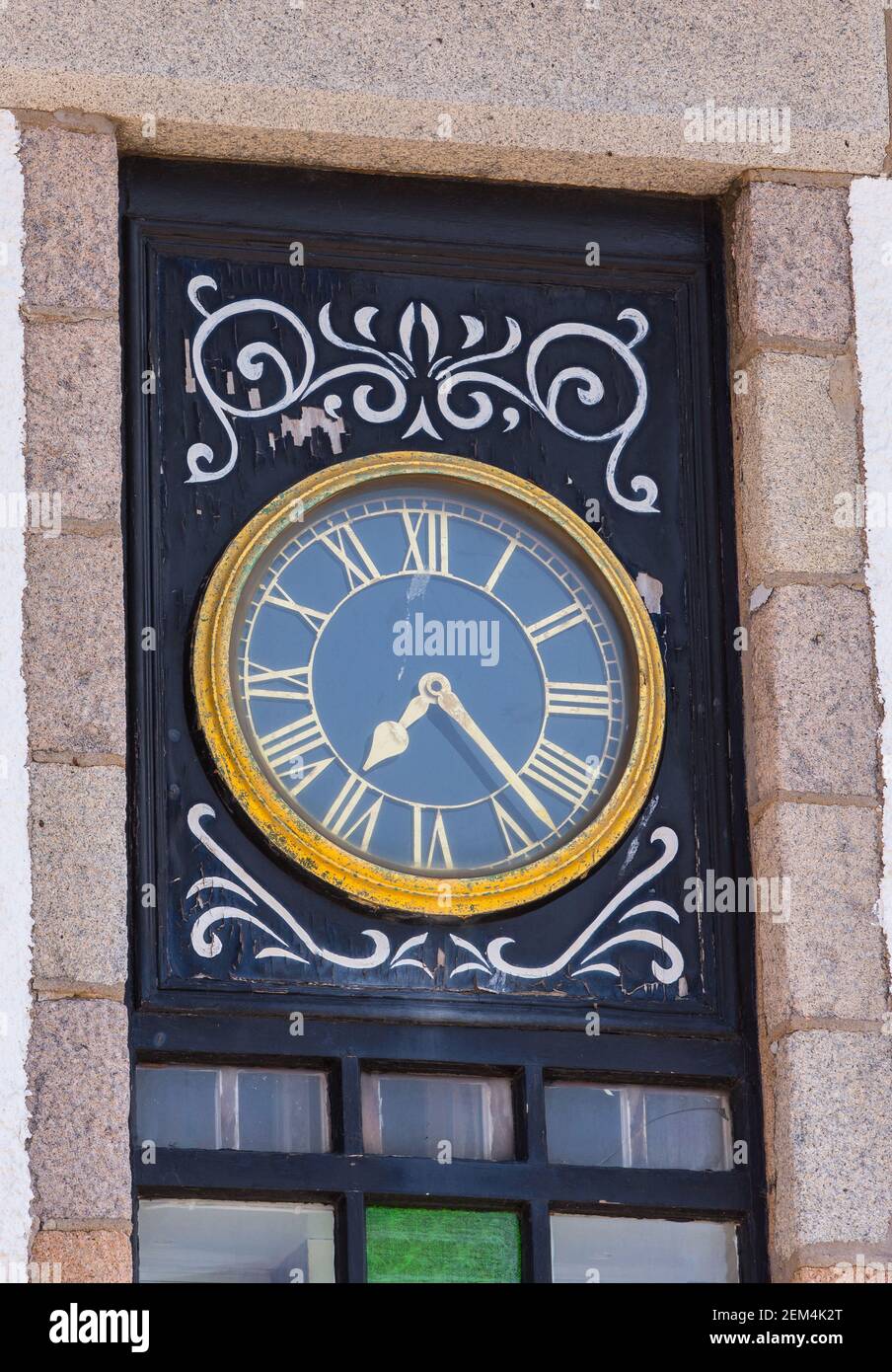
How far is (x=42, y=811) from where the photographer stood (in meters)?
5.82

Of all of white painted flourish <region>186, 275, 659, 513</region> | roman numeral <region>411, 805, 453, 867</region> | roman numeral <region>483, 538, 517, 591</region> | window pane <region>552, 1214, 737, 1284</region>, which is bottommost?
window pane <region>552, 1214, 737, 1284</region>

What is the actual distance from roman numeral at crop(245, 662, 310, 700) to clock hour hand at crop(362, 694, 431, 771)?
0.47 ft

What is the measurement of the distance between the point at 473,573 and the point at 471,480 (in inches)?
7.0

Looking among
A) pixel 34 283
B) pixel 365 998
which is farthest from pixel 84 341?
pixel 365 998

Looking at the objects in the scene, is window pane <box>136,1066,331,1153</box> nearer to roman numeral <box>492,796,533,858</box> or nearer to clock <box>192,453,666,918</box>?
clock <box>192,453,666,918</box>

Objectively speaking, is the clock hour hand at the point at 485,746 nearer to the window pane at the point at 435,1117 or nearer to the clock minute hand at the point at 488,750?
the clock minute hand at the point at 488,750

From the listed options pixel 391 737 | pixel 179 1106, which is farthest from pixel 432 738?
pixel 179 1106

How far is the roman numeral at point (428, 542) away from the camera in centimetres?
626

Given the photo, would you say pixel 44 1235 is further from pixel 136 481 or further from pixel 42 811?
pixel 136 481

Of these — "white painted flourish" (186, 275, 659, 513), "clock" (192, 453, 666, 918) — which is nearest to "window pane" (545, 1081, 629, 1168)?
"clock" (192, 453, 666, 918)

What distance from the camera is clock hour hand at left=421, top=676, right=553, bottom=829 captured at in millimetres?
6141
